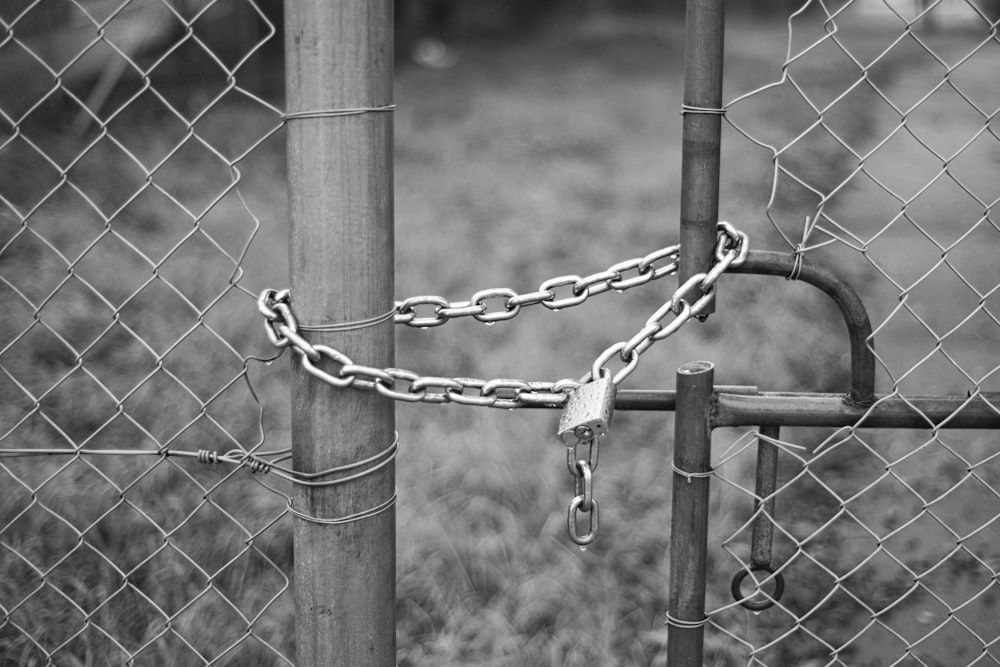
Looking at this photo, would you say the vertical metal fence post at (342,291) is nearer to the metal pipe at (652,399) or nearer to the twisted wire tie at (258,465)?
the twisted wire tie at (258,465)

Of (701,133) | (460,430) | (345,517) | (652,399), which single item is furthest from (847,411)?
(460,430)

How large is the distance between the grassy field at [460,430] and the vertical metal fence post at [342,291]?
0.16 meters

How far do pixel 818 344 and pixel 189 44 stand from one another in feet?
16.1

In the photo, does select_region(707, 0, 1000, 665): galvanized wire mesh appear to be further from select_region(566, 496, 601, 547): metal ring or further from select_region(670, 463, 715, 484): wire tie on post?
select_region(566, 496, 601, 547): metal ring

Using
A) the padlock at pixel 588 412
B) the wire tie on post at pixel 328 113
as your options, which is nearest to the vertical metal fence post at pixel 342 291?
the wire tie on post at pixel 328 113

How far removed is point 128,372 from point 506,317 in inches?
101

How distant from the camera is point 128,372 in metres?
3.36

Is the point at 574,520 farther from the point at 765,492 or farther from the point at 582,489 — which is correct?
the point at 765,492

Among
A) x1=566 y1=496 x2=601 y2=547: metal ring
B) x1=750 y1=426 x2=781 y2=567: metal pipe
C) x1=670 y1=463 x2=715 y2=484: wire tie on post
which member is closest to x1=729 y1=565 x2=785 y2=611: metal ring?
x1=750 y1=426 x2=781 y2=567: metal pipe

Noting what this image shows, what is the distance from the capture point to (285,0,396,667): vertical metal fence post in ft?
3.43

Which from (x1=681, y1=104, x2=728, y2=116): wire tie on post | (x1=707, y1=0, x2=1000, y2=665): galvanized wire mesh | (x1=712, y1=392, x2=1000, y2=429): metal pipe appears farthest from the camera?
(x1=707, y1=0, x2=1000, y2=665): galvanized wire mesh

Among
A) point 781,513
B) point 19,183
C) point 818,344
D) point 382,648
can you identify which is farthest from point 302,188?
point 19,183

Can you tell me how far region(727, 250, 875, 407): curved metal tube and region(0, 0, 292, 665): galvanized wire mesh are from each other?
23.6 inches

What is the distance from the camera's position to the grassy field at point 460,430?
83.3 inches
